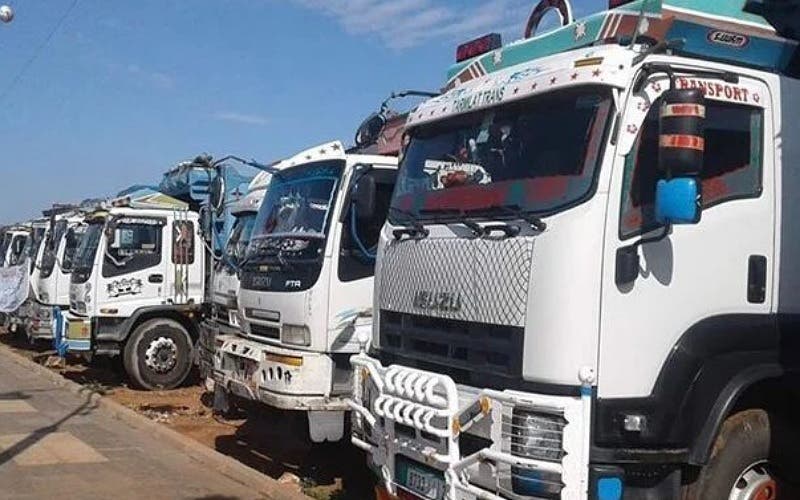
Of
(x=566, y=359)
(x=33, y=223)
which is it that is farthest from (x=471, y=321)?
(x=33, y=223)

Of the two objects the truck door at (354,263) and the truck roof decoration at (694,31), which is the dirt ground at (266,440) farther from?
the truck roof decoration at (694,31)

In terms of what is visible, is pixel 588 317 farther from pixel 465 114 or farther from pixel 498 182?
pixel 465 114

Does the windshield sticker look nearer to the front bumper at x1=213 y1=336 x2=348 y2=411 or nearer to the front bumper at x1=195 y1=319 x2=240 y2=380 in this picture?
the front bumper at x1=195 y1=319 x2=240 y2=380

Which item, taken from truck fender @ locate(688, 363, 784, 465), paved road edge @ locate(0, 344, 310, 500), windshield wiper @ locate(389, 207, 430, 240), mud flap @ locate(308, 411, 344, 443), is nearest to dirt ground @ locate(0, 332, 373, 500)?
paved road edge @ locate(0, 344, 310, 500)

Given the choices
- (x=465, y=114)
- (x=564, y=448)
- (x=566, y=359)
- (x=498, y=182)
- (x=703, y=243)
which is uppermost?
(x=465, y=114)

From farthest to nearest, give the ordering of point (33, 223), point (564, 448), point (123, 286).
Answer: point (33, 223)
point (123, 286)
point (564, 448)

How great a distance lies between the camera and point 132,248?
44.2ft

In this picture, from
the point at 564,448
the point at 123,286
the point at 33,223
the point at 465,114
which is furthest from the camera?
the point at 33,223

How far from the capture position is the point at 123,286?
1332 centimetres

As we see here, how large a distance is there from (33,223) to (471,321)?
17.1 metres

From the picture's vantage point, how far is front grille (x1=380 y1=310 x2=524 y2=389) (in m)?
4.57

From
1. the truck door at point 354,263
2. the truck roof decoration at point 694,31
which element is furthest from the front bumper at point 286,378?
the truck roof decoration at point 694,31

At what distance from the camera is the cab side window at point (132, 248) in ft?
43.8

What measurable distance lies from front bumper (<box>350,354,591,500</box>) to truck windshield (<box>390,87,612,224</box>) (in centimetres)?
93
